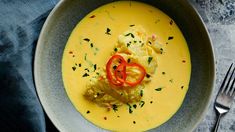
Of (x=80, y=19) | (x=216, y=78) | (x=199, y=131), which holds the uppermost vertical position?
(x=80, y=19)

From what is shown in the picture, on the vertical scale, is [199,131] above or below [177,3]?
below

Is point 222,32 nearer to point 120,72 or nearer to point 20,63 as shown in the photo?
point 120,72

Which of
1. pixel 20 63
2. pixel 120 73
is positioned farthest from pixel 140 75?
pixel 20 63

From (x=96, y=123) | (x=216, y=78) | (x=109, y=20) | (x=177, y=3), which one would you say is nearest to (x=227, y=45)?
(x=216, y=78)

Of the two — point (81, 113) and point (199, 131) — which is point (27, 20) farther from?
point (199, 131)

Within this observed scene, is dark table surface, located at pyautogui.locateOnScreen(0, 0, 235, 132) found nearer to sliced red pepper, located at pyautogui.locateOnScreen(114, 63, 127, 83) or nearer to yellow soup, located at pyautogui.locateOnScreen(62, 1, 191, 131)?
yellow soup, located at pyautogui.locateOnScreen(62, 1, 191, 131)

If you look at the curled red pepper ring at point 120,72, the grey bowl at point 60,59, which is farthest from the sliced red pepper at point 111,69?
the grey bowl at point 60,59
